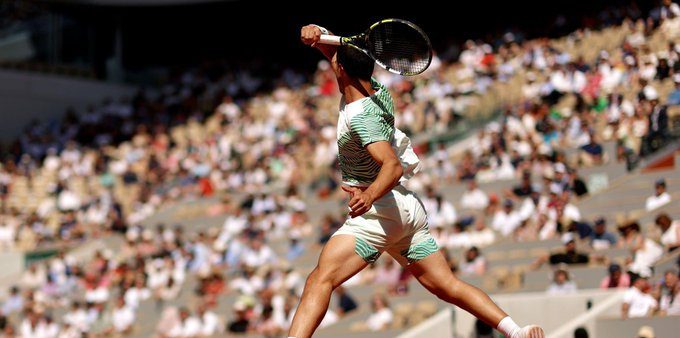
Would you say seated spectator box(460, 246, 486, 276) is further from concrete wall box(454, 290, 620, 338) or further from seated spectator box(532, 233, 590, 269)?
concrete wall box(454, 290, 620, 338)

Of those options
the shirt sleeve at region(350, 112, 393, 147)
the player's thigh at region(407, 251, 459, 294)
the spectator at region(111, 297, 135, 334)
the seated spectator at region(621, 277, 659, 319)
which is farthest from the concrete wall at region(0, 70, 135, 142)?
the shirt sleeve at region(350, 112, 393, 147)

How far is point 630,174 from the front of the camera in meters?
17.1

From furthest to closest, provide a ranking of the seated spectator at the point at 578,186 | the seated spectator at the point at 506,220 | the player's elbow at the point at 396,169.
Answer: the seated spectator at the point at 578,186 → the seated spectator at the point at 506,220 → the player's elbow at the point at 396,169

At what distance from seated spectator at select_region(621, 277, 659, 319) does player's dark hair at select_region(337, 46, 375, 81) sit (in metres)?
5.47

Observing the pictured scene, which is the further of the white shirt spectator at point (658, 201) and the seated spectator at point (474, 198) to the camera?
the seated spectator at point (474, 198)

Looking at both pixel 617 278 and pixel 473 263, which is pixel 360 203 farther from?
pixel 473 263

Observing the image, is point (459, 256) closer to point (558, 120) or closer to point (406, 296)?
point (406, 296)

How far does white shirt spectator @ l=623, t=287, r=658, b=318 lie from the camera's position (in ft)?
36.9

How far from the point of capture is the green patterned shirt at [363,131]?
6.43 metres

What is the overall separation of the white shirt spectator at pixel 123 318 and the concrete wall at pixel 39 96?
15.0 metres

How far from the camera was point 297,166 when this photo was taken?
77.6 ft

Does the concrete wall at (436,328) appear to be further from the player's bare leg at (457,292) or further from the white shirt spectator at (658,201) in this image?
the player's bare leg at (457,292)

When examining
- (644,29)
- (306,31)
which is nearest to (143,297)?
(644,29)

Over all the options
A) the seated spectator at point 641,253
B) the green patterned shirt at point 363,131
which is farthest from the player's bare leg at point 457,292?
the seated spectator at point 641,253
